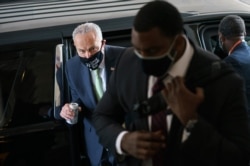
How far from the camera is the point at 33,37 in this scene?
3.05m

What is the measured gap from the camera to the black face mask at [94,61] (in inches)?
112

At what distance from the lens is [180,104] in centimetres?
154

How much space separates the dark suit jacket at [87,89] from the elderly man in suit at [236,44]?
2.40ft

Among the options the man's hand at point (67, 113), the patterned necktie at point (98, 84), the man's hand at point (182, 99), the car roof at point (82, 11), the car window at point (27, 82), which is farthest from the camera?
the car roof at point (82, 11)

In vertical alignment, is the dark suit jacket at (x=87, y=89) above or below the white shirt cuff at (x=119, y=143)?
below

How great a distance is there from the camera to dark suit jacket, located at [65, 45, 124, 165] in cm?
289

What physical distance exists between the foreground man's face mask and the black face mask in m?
1.19

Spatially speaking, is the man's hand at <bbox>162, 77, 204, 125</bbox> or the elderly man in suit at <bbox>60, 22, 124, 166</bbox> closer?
the man's hand at <bbox>162, 77, 204, 125</bbox>

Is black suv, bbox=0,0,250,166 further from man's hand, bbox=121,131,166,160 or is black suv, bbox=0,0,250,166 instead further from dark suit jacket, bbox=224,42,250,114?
man's hand, bbox=121,131,166,160

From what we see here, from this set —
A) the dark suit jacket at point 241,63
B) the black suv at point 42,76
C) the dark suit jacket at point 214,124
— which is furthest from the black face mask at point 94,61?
the dark suit jacket at point 214,124

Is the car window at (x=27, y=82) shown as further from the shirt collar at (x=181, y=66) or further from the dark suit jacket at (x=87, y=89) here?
the shirt collar at (x=181, y=66)

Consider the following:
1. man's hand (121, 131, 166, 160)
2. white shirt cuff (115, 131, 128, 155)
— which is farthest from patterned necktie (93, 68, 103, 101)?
man's hand (121, 131, 166, 160)

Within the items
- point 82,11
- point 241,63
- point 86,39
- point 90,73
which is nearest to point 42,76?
Result: point 90,73

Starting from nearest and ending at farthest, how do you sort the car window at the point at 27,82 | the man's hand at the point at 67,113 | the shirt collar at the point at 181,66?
the shirt collar at the point at 181,66
the man's hand at the point at 67,113
the car window at the point at 27,82
